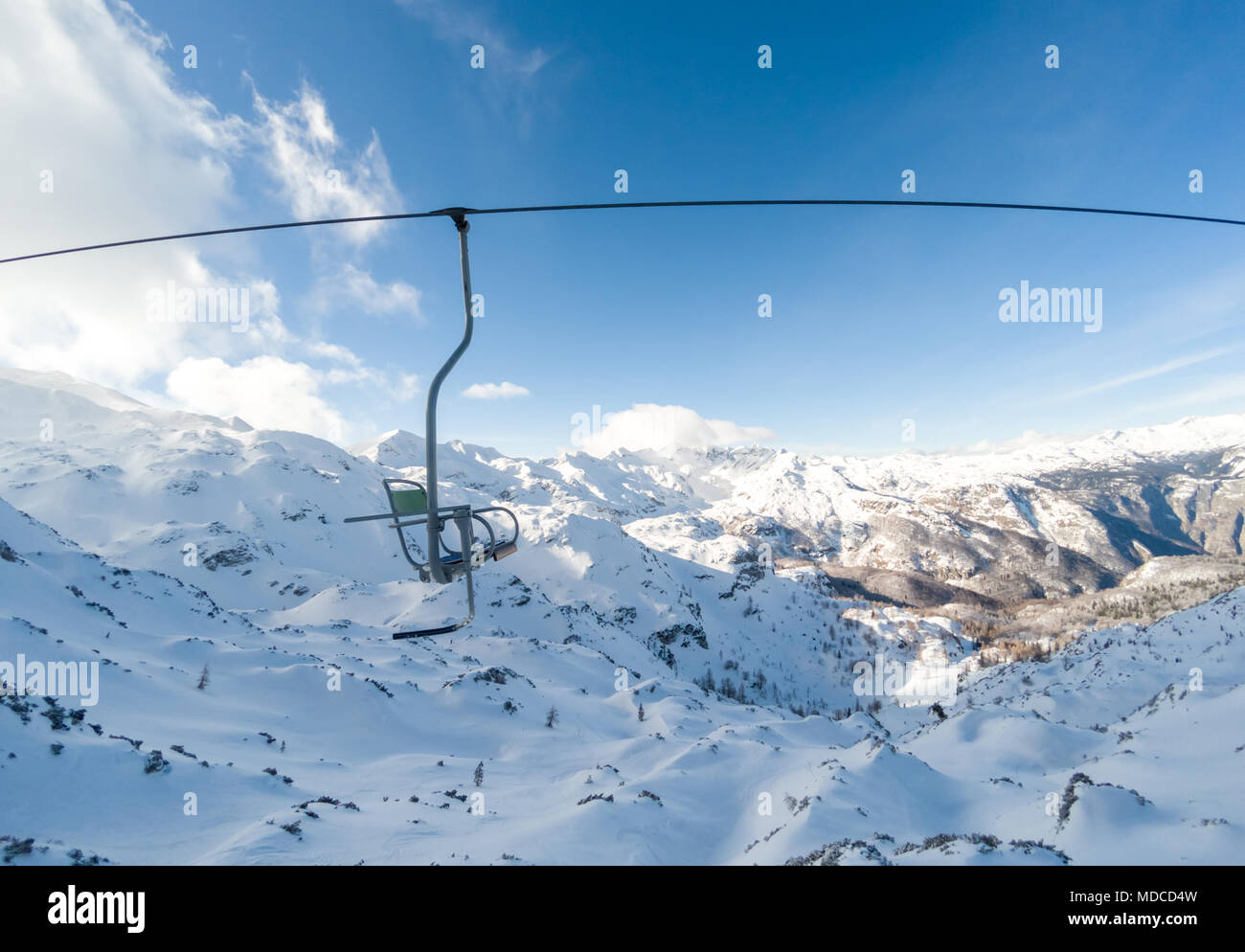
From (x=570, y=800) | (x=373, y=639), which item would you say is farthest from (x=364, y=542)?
(x=570, y=800)

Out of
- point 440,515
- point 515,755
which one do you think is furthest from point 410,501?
point 515,755

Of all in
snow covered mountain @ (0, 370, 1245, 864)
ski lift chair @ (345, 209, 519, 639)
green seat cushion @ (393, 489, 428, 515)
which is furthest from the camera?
snow covered mountain @ (0, 370, 1245, 864)

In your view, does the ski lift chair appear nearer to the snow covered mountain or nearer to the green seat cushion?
the green seat cushion

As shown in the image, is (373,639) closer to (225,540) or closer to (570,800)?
(570,800)

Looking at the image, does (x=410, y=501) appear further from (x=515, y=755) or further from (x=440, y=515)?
(x=515, y=755)

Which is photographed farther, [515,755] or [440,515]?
[515,755]

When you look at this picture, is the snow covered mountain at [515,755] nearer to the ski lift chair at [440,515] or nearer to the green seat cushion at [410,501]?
the ski lift chair at [440,515]

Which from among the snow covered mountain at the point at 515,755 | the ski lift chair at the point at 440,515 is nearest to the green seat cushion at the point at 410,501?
the ski lift chair at the point at 440,515

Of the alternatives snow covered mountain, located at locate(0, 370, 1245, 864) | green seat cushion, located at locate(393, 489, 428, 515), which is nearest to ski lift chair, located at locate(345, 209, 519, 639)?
green seat cushion, located at locate(393, 489, 428, 515)
